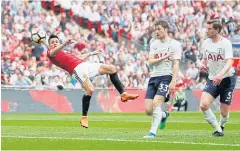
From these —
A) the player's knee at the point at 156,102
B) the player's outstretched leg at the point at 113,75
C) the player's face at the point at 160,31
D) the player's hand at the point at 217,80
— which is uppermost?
the player's face at the point at 160,31

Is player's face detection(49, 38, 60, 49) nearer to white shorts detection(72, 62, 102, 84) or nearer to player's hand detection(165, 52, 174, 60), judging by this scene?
white shorts detection(72, 62, 102, 84)

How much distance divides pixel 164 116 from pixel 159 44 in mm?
1990

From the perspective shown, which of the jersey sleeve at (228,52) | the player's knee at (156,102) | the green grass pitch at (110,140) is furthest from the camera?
the jersey sleeve at (228,52)

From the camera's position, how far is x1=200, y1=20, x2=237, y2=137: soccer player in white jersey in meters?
17.2

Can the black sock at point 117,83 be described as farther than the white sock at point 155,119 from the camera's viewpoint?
Yes

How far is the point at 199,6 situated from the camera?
4281 centimetres

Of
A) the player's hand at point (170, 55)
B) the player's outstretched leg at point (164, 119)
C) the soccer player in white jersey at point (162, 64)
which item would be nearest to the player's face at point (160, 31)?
the soccer player in white jersey at point (162, 64)

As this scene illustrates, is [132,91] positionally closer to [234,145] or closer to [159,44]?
[159,44]

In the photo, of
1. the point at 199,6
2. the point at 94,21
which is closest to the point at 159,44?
the point at 94,21

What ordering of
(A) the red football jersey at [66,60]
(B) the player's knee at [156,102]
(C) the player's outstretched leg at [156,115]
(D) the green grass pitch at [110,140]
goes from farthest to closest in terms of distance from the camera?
1. (A) the red football jersey at [66,60]
2. (B) the player's knee at [156,102]
3. (C) the player's outstretched leg at [156,115]
4. (D) the green grass pitch at [110,140]

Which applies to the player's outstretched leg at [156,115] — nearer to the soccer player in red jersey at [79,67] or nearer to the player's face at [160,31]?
the player's face at [160,31]

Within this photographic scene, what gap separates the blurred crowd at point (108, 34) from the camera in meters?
34.0

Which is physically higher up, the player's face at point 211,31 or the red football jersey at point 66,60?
the player's face at point 211,31

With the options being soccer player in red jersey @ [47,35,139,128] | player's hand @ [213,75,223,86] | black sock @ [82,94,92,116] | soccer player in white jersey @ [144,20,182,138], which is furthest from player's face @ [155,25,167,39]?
black sock @ [82,94,92,116]
